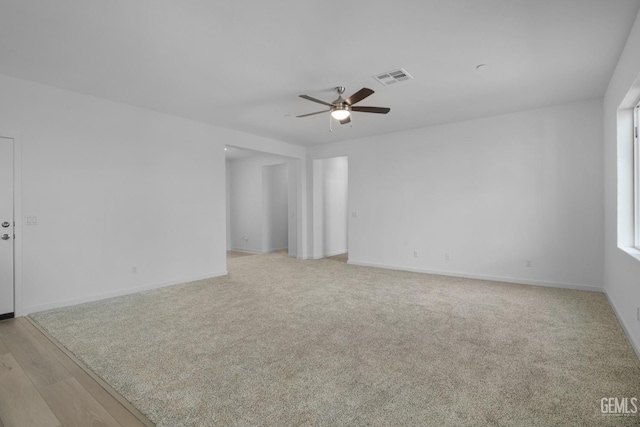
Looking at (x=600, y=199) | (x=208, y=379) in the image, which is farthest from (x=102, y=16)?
(x=600, y=199)

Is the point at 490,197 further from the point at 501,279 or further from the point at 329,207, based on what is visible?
the point at 329,207

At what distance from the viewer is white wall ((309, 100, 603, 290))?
4.57 m

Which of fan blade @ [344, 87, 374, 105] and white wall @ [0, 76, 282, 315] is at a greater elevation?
fan blade @ [344, 87, 374, 105]

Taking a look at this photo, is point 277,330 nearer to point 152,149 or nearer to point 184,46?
point 184,46

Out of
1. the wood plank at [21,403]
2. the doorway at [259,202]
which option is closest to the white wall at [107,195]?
the wood plank at [21,403]

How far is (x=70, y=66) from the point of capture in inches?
132

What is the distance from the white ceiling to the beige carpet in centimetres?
273

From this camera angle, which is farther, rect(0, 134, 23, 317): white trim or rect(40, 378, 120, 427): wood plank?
rect(0, 134, 23, 317): white trim

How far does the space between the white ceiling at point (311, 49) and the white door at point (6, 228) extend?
934mm

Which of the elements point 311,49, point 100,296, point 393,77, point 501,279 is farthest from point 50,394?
point 501,279

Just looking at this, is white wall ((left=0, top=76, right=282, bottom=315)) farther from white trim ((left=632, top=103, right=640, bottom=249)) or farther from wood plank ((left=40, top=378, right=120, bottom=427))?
white trim ((left=632, top=103, right=640, bottom=249))

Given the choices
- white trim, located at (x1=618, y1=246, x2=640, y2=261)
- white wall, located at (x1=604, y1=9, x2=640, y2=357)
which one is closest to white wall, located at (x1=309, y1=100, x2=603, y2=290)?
white wall, located at (x1=604, y1=9, x2=640, y2=357)

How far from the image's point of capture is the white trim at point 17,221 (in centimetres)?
359

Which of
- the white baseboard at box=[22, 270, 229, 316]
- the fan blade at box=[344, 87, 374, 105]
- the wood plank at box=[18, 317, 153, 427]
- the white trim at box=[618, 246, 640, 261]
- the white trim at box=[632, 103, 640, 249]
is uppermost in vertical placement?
the fan blade at box=[344, 87, 374, 105]
